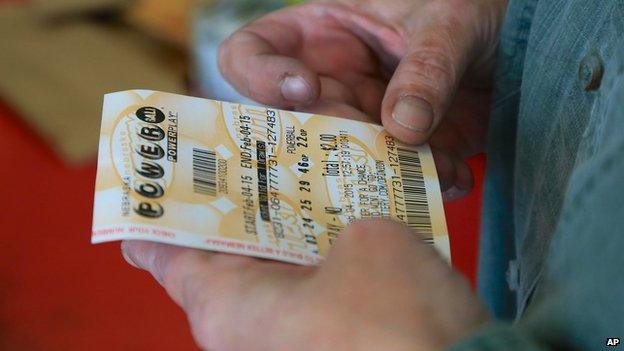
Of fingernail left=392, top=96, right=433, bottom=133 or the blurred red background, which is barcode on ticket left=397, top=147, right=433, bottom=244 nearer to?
fingernail left=392, top=96, right=433, bottom=133

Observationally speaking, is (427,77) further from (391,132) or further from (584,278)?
(584,278)

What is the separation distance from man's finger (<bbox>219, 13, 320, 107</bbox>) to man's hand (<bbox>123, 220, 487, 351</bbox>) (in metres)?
0.21

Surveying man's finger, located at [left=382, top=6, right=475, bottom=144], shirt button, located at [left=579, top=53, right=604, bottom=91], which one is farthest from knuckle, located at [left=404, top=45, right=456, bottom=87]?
shirt button, located at [left=579, top=53, right=604, bottom=91]

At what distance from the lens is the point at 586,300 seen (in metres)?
0.26

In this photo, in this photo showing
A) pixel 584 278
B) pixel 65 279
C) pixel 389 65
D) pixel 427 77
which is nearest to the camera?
pixel 584 278

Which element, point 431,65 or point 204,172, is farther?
point 431,65

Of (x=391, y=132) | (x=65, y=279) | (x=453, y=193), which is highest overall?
(x=391, y=132)

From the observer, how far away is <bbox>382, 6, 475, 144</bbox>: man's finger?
18.6 inches

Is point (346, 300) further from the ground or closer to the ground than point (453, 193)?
further from the ground

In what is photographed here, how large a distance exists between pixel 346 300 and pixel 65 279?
848 mm

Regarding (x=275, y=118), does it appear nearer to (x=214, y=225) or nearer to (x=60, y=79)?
(x=214, y=225)

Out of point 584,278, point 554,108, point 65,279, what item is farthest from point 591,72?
point 65,279

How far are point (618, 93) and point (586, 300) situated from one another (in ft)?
0.35

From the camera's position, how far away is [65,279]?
3.41 ft
